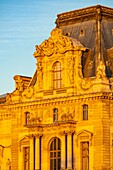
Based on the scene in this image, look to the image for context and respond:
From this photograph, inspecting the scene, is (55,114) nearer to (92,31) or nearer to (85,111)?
(85,111)

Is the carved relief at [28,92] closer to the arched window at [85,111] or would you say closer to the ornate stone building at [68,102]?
the ornate stone building at [68,102]

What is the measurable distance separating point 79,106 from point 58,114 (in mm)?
2808

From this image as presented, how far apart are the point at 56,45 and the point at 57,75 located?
3003 millimetres

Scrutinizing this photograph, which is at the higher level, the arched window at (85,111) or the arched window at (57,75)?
the arched window at (57,75)

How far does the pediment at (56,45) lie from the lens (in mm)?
97625

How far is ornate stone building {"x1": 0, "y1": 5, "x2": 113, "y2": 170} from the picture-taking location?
94.6 meters

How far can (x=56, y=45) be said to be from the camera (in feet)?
324

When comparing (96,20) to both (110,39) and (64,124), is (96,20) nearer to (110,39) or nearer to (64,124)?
(110,39)

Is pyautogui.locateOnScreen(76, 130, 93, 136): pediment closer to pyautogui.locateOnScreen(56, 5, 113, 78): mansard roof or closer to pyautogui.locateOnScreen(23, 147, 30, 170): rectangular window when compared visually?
pyautogui.locateOnScreen(56, 5, 113, 78): mansard roof

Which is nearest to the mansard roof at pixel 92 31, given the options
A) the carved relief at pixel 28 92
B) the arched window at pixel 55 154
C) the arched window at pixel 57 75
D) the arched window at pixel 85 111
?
the arched window at pixel 57 75

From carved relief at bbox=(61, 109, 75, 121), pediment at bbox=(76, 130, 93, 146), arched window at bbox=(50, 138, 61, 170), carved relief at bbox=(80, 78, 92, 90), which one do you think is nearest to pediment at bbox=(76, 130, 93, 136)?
pediment at bbox=(76, 130, 93, 146)

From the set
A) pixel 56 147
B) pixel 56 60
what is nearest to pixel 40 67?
pixel 56 60

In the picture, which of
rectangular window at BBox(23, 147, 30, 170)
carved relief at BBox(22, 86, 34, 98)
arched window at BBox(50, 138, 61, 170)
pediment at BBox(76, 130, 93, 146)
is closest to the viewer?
pediment at BBox(76, 130, 93, 146)

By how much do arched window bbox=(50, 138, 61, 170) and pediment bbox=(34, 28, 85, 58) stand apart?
885 cm
